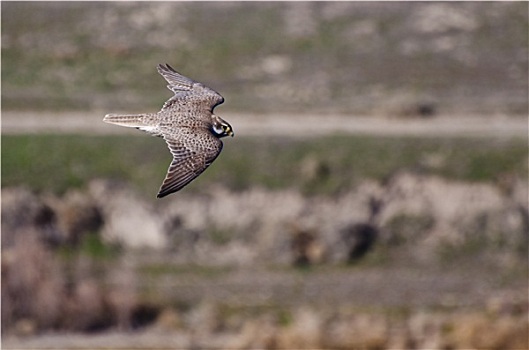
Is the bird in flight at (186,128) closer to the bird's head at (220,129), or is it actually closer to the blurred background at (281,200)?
the bird's head at (220,129)

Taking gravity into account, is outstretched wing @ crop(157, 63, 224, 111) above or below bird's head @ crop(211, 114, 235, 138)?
above

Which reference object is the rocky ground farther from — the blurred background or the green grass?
the green grass

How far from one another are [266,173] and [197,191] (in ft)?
4.80

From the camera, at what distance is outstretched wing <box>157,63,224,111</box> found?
18875 millimetres

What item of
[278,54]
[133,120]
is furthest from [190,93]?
[278,54]

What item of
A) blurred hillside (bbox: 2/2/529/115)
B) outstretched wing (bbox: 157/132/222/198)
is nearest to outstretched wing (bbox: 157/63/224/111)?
outstretched wing (bbox: 157/132/222/198)

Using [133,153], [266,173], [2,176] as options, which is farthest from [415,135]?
[2,176]

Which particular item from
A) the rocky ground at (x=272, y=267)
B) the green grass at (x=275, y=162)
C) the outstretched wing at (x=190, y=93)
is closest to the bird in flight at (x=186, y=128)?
the outstretched wing at (x=190, y=93)

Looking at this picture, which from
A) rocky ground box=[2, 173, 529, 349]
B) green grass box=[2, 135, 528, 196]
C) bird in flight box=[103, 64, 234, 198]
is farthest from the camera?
green grass box=[2, 135, 528, 196]

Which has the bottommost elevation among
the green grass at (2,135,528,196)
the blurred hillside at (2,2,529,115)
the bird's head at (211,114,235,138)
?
the green grass at (2,135,528,196)

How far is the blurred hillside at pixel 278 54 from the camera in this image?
38.4 m

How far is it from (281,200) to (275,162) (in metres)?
0.86

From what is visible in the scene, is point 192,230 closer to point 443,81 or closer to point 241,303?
point 241,303

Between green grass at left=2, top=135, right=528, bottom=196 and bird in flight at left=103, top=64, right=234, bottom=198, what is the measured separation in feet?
47.0
